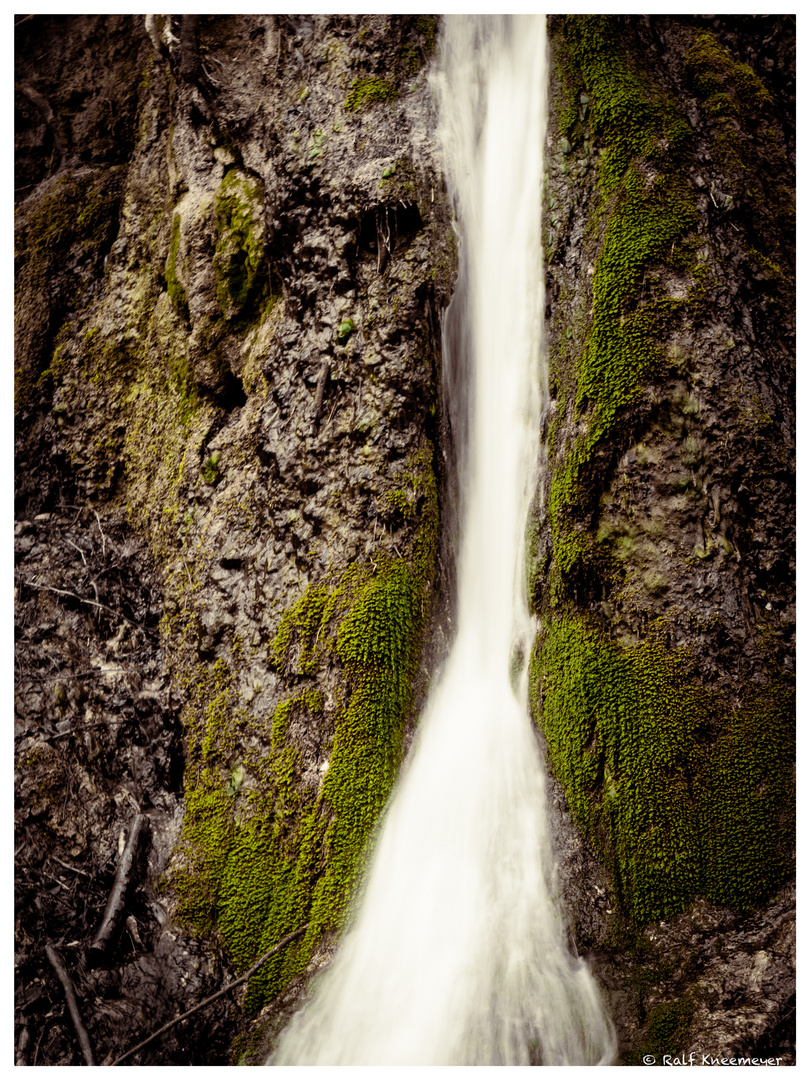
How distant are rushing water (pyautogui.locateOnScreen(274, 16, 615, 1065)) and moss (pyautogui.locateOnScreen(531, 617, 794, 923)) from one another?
32 cm

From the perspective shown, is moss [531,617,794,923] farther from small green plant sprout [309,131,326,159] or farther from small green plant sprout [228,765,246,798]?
small green plant sprout [309,131,326,159]

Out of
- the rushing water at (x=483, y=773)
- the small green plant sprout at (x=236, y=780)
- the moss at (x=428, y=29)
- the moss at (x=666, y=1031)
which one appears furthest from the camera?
the moss at (x=428, y=29)

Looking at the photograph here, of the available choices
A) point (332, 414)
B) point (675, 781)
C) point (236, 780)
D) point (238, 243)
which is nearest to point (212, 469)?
point (332, 414)

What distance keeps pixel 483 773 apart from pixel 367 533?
1.32 metres

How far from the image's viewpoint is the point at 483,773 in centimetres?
316

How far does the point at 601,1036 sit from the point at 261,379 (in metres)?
3.56

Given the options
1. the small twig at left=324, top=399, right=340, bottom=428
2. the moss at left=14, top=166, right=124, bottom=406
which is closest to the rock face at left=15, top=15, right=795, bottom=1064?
the small twig at left=324, top=399, right=340, bottom=428

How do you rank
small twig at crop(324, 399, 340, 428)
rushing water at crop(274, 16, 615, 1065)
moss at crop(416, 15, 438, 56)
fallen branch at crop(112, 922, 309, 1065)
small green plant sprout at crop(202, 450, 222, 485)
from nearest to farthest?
rushing water at crop(274, 16, 615, 1065) < fallen branch at crop(112, 922, 309, 1065) < small twig at crop(324, 399, 340, 428) < moss at crop(416, 15, 438, 56) < small green plant sprout at crop(202, 450, 222, 485)

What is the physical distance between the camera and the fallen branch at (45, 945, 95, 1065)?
304cm

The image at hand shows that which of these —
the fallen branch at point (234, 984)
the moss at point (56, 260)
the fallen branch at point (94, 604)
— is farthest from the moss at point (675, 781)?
the moss at point (56, 260)

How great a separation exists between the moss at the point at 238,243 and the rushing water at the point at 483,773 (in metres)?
1.19

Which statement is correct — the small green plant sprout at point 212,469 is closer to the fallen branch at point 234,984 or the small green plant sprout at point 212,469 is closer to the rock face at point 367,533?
the rock face at point 367,533

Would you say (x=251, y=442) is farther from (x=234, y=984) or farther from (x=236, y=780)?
(x=234, y=984)

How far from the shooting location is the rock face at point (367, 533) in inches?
116
